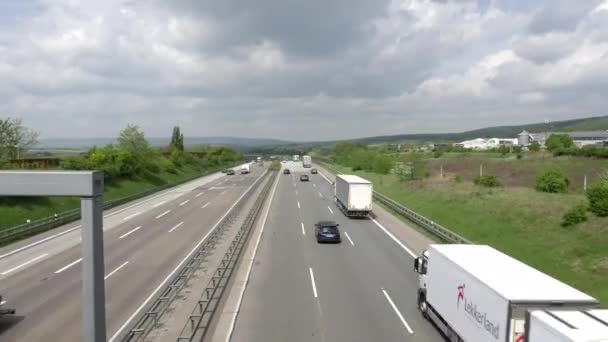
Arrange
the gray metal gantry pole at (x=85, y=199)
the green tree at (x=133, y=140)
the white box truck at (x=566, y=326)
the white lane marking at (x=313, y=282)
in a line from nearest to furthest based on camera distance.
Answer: the gray metal gantry pole at (x=85, y=199) → the white box truck at (x=566, y=326) → the white lane marking at (x=313, y=282) → the green tree at (x=133, y=140)

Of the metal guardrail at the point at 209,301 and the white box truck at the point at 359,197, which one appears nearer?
the metal guardrail at the point at 209,301

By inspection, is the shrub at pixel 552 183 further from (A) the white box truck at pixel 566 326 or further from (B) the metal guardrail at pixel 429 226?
(A) the white box truck at pixel 566 326

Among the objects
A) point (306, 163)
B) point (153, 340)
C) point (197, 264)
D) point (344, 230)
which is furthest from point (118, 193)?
point (306, 163)

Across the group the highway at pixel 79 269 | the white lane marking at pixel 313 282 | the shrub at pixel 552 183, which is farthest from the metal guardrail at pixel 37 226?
the shrub at pixel 552 183

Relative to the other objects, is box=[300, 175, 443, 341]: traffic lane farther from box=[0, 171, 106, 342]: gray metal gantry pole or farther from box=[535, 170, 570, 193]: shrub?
box=[535, 170, 570, 193]: shrub

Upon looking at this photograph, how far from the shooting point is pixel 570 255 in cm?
2214

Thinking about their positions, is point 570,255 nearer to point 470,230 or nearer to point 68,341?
point 470,230

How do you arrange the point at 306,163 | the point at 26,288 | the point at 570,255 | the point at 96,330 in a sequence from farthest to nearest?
the point at 306,163 < the point at 570,255 < the point at 26,288 < the point at 96,330

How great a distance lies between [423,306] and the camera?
50.1 ft

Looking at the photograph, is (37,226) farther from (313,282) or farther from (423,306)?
(423,306)

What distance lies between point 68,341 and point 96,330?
8795 millimetres

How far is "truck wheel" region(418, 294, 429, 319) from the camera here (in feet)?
49.1

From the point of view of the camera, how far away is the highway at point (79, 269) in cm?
1474

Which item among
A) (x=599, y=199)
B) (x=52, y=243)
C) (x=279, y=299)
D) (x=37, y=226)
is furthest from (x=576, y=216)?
(x=37, y=226)
